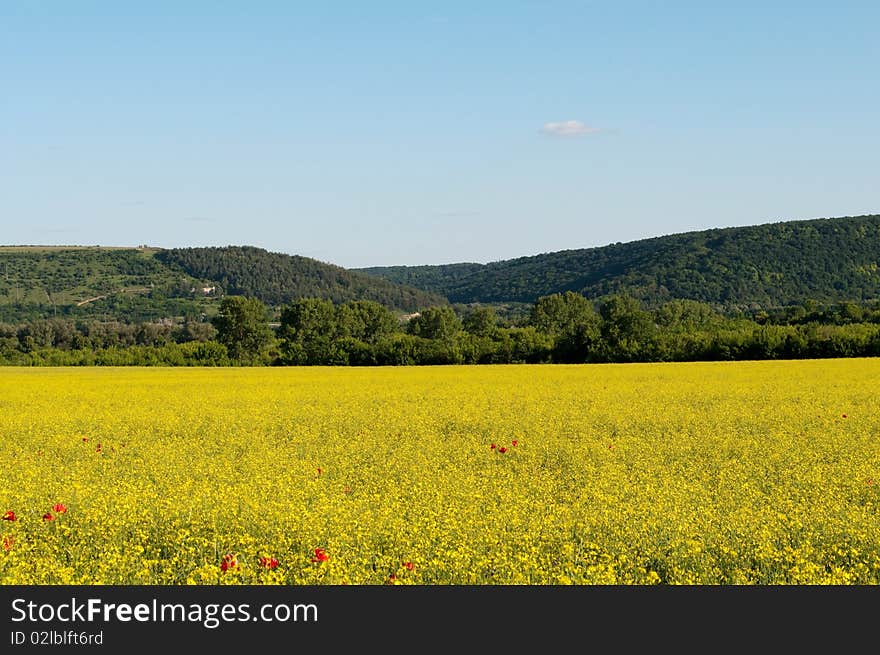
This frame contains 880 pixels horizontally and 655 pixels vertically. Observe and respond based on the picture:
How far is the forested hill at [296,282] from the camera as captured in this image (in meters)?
178

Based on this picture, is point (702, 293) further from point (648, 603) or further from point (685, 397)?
point (648, 603)

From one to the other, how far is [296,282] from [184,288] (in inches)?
917

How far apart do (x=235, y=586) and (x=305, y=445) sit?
10280 millimetres

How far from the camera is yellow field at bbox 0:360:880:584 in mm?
8961

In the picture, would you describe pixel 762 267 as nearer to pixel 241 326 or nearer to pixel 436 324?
pixel 436 324

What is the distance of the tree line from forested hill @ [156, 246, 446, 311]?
52.6 meters

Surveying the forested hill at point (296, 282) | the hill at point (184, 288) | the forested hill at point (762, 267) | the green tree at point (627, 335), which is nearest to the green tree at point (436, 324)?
the green tree at point (627, 335)

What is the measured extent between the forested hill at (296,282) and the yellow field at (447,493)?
485ft

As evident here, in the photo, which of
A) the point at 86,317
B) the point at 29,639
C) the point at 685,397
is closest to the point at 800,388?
the point at 685,397

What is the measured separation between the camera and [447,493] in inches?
484

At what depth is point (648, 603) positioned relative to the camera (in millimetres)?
7820

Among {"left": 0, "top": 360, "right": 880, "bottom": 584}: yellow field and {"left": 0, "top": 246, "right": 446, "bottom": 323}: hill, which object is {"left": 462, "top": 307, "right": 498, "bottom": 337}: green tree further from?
{"left": 0, "top": 360, "right": 880, "bottom": 584}: yellow field

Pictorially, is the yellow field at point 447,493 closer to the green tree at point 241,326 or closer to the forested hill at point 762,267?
the green tree at point 241,326

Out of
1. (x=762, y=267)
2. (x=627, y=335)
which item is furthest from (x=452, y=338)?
(x=762, y=267)
